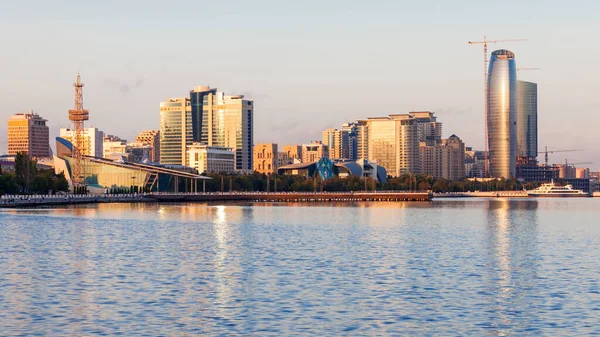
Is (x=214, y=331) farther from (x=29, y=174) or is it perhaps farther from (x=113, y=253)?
(x=29, y=174)

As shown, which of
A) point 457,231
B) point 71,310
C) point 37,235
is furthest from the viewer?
point 457,231

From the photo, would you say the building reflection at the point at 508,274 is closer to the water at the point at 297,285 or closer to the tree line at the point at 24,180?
the water at the point at 297,285

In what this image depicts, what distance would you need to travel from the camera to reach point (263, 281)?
Result: 141 feet

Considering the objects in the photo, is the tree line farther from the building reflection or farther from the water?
the building reflection

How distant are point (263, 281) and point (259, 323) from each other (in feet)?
36.6

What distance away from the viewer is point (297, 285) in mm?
41312

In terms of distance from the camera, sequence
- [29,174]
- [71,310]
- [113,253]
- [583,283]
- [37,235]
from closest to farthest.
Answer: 1. [71,310]
2. [583,283]
3. [113,253]
4. [37,235]
5. [29,174]

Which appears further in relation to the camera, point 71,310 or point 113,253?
point 113,253

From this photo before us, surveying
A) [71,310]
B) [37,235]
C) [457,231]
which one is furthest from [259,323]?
[457,231]

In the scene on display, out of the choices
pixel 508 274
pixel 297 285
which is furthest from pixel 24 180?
pixel 297 285

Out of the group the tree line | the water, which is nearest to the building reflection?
the water

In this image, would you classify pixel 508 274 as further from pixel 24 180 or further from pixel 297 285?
pixel 24 180

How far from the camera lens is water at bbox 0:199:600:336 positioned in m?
31.6

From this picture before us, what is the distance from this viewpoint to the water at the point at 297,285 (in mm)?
31562
